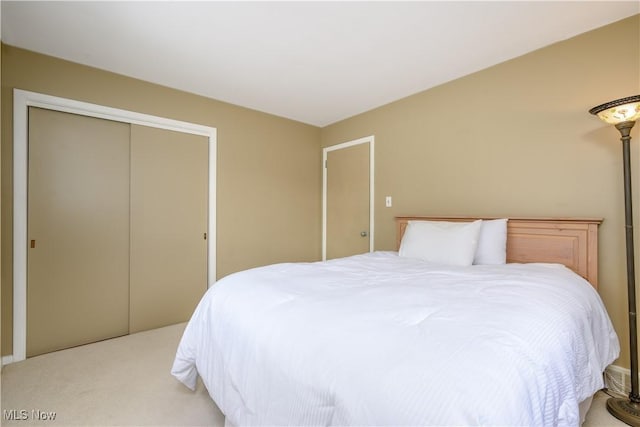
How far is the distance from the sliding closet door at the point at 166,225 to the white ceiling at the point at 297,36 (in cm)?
62

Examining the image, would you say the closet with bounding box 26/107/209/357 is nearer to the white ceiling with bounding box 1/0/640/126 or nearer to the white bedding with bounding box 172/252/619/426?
the white ceiling with bounding box 1/0/640/126

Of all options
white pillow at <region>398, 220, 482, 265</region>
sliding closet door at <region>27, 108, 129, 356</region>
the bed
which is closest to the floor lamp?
the bed

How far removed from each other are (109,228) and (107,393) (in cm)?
135

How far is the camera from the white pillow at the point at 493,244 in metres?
2.06

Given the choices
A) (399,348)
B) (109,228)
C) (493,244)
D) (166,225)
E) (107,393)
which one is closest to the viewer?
(399,348)

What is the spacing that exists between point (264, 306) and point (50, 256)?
84.7 inches

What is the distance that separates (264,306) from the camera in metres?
1.18

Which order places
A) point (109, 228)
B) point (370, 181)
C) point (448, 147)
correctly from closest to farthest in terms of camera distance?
point (109, 228), point (448, 147), point (370, 181)

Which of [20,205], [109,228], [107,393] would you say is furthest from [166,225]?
[107,393]

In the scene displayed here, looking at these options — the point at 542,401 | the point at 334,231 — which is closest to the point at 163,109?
the point at 334,231

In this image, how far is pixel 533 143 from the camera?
2.14 meters

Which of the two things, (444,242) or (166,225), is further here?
(166,225)

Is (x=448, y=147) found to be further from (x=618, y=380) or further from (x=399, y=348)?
(x=399, y=348)

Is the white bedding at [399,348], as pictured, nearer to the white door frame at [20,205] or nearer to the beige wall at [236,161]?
the white door frame at [20,205]
